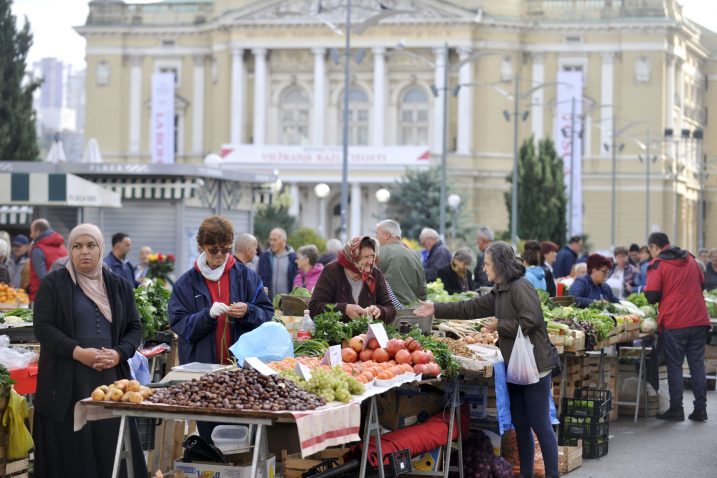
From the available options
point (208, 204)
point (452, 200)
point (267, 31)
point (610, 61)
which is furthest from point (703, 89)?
point (208, 204)

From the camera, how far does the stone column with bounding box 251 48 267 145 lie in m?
77.8

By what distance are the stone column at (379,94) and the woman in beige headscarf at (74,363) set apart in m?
67.3

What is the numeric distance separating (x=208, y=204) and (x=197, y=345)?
904 inches

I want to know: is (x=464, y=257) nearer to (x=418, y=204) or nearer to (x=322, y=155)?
(x=418, y=204)

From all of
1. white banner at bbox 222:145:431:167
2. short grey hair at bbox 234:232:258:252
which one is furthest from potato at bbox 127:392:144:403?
white banner at bbox 222:145:431:167

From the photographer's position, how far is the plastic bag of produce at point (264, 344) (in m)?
10.5

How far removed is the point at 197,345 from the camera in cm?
1076

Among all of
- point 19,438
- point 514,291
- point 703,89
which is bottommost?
point 19,438

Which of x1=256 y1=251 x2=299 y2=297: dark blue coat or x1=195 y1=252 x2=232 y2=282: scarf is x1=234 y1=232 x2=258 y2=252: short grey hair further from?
x1=256 y1=251 x2=299 y2=297: dark blue coat

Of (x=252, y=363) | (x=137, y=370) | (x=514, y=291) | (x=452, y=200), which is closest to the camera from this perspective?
(x=252, y=363)

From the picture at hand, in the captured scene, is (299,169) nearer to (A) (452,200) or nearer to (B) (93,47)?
(B) (93,47)

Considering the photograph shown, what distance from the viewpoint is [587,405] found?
46.0ft

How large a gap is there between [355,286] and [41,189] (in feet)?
48.4

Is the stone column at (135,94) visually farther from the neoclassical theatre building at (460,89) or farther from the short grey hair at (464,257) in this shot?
the short grey hair at (464,257)
